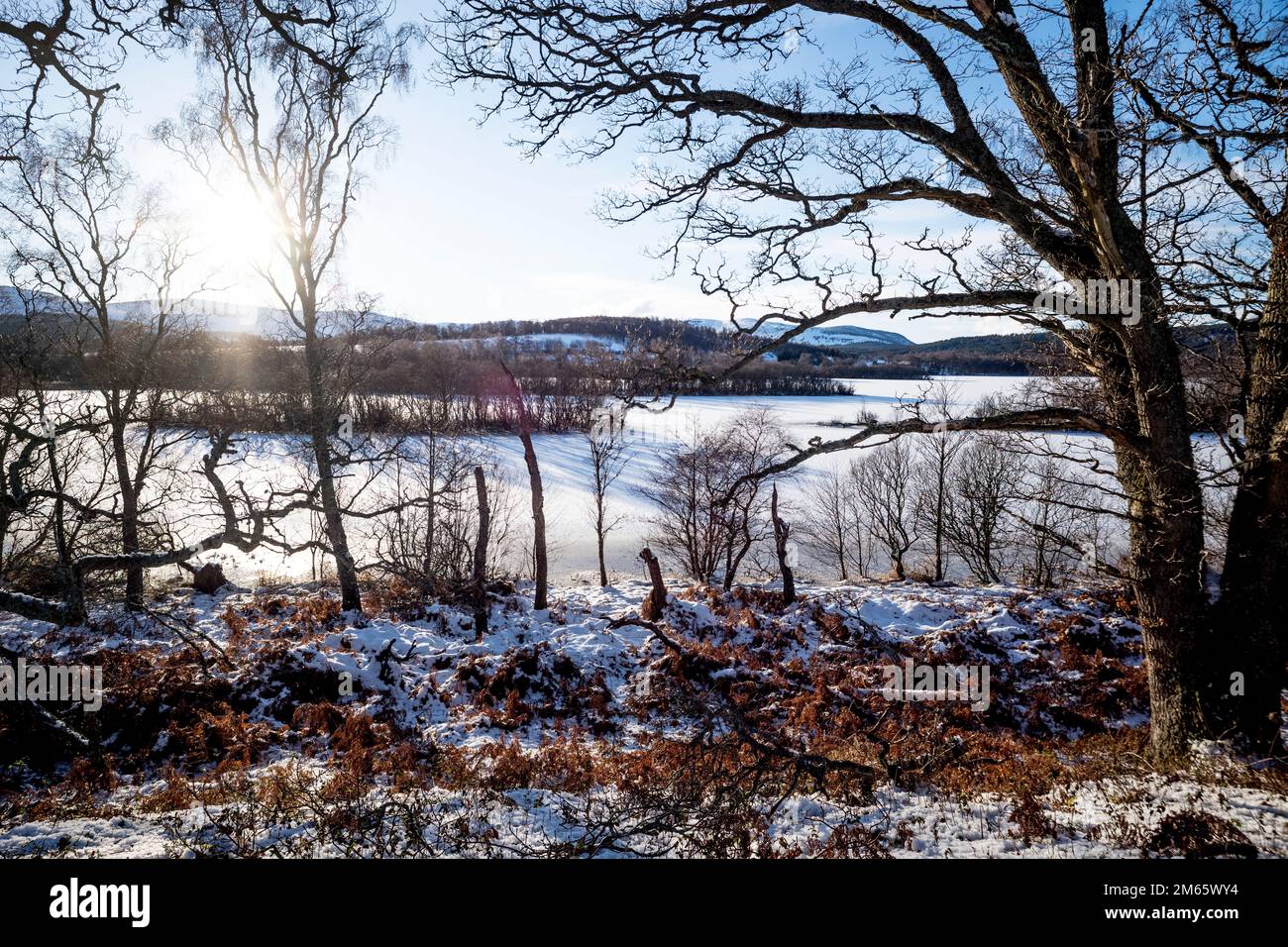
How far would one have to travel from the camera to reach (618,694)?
1162 centimetres

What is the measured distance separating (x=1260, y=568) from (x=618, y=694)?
9.45m

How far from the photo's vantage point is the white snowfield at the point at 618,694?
4723mm

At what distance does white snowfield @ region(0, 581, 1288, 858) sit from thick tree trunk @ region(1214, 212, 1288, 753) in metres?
0.66

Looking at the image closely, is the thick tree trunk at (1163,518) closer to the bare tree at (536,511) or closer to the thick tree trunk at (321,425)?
the bare tree at (536,511)

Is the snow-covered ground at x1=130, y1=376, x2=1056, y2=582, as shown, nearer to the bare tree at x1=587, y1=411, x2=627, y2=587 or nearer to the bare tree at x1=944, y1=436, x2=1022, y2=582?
the bare tree at x1=587, y1=411, x2=627, y2=587

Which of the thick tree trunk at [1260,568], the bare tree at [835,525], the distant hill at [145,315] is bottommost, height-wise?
the bare tree at [835,525]

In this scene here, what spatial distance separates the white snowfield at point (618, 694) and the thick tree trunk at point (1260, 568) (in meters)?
0.66

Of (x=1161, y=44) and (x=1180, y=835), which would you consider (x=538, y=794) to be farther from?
(x=1161, y=44)

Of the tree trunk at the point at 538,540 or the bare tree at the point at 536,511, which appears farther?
the tree trunk at the point at 538,540

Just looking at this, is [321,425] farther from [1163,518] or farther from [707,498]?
[707,498]

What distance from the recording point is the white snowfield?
472cm

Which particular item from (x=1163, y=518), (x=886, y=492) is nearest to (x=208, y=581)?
(x=1163, y=518)

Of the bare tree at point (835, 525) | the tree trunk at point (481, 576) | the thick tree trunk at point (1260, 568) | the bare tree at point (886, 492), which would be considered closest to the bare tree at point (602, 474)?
the tree trunk at point (481, 576)
